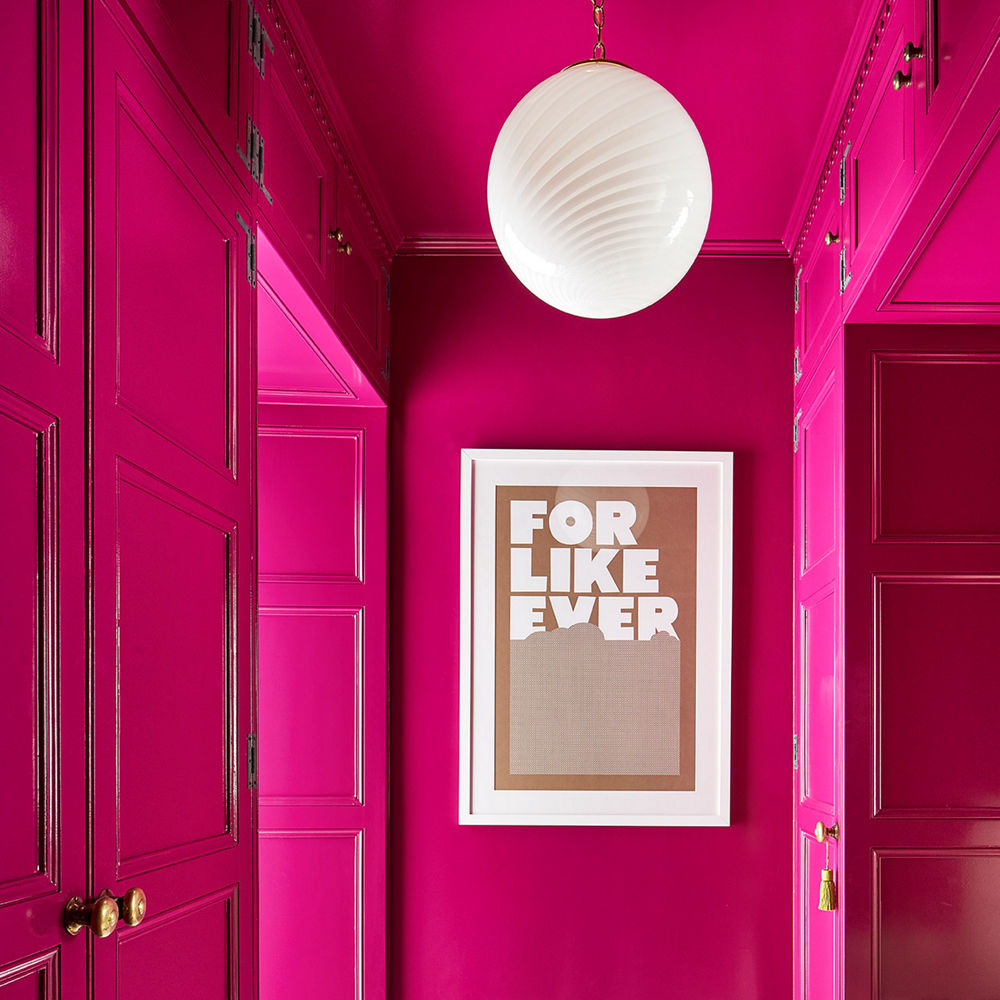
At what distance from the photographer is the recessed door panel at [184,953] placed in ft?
5.23

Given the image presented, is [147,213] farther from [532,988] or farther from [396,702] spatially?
[532,988]

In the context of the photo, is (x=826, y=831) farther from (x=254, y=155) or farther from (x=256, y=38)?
(x=256, y=38)

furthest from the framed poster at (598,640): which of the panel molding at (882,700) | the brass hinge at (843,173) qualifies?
the brass hinge at (843,173)

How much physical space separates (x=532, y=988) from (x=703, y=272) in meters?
2.64

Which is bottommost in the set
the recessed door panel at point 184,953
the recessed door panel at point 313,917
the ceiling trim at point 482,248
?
the recessed door panel at point 313,917

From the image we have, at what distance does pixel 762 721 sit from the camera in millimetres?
3914

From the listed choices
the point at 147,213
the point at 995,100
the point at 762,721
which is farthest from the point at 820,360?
the point at 147,213

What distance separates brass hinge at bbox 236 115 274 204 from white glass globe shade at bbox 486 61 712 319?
60 cm

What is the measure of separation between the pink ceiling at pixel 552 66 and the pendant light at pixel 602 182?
0.93 meters

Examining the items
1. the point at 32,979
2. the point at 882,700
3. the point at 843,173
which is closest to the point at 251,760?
Answer: the point at 32,979

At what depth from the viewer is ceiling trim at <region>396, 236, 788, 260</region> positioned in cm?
399

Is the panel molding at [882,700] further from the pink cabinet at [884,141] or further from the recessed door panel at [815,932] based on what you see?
the pink cabinet at [884,141]

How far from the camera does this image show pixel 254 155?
87.6 inches

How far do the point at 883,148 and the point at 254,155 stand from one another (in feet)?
4.61
